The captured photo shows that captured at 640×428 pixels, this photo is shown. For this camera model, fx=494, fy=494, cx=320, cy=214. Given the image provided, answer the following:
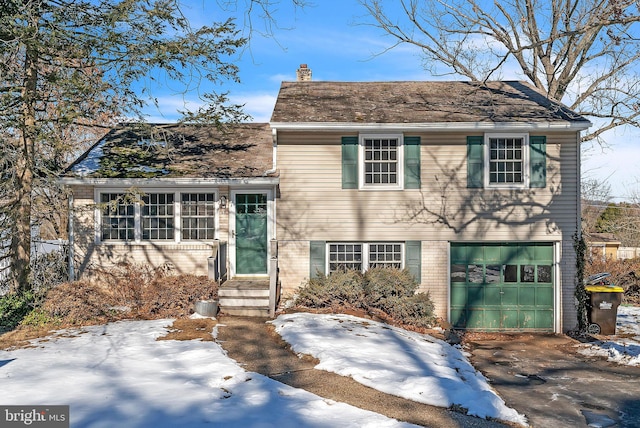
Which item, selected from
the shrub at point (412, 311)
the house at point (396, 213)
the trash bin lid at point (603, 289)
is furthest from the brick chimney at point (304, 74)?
the trash bin lid at point (603, 289)

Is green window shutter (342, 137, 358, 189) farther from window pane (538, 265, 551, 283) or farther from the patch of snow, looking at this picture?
the patch of snow

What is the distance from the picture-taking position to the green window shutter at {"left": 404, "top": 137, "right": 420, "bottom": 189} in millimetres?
13227

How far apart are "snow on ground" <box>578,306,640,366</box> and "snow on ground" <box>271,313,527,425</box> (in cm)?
341

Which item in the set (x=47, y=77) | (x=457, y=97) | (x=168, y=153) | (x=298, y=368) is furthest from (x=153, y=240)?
(x=457, y=97)

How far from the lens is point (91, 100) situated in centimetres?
1207

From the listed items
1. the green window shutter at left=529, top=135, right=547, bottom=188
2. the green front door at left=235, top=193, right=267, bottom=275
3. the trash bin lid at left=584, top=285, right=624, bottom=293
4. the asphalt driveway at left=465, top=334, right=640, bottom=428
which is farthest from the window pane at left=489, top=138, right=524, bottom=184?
the green front door at left=235, top=193, right=267, bottom=275

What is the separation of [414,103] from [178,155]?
278 inches

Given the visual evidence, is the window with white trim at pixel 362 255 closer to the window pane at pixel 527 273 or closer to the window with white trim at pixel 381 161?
the window with white trim at pixel 381 161

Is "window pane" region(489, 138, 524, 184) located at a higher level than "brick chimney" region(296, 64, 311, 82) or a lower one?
lower

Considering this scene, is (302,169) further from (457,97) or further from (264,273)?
(457,97)

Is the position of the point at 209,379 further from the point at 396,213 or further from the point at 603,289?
the point at 603,289

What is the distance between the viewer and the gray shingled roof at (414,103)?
13141 millimetres

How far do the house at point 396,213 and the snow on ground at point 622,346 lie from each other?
4.49 feet

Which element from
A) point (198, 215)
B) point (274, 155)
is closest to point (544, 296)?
point (274, 155)
